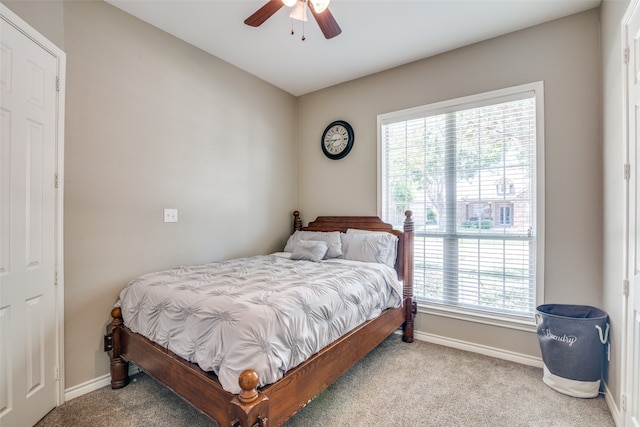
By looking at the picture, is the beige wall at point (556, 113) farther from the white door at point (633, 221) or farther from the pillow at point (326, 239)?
the pillow at point (326, 239)

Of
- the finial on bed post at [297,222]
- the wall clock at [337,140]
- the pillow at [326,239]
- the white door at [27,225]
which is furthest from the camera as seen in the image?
the finial on bed post at [297,222]

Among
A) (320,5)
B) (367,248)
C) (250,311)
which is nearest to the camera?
(250,311)

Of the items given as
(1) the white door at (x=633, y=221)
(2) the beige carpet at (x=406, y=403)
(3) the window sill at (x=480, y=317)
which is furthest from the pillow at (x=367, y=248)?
(1) the white door at (x=633, y=221)

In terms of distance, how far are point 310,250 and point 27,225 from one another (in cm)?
208

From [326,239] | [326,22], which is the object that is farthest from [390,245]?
[326,22]

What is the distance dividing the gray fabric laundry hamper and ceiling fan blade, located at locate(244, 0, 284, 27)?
9.05 feet

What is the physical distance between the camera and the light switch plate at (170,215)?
A: 262 cm

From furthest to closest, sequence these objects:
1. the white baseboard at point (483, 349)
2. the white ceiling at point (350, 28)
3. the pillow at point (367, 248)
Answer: the pillow at point (367, 248) → the white baseboard at point (483, 349) → the white ceiling at point (350, 28)

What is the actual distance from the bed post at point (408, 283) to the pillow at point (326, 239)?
2.20 feet

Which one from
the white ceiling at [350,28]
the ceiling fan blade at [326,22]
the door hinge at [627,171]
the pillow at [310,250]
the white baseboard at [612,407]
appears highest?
the white ceiling at [350,28]

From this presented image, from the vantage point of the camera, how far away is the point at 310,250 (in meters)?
3.06

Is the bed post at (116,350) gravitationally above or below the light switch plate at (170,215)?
below

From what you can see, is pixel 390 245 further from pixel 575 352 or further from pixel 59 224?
pixel 59 224

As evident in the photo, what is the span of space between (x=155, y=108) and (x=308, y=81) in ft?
5.81
